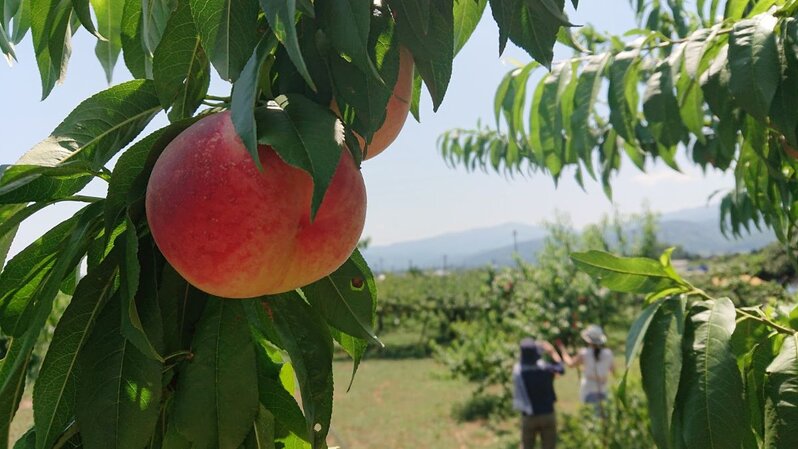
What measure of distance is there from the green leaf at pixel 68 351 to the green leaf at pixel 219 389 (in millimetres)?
75

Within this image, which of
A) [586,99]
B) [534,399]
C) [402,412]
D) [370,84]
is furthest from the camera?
[402,412]

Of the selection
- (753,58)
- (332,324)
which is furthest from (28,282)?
(753,58)

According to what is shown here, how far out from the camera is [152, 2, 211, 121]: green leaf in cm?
49

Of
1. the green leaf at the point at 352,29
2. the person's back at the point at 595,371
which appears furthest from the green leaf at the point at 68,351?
the person's back at the point at 595,371

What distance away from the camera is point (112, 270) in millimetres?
473

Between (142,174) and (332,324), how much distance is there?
0.59 feet

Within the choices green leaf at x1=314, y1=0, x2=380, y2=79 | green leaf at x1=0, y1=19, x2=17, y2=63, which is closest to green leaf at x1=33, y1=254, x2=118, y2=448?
green leaf at x1=314, y1=0, x2=380, y2=79

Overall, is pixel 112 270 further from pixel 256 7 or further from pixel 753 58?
pixel 753 58

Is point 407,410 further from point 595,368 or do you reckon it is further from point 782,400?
point 782,400

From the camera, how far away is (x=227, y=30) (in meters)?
A: 0.43

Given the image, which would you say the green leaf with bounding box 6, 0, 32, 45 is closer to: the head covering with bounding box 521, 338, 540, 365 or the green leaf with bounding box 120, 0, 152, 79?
the green leaf with bounding box 120, 0, 152, 79

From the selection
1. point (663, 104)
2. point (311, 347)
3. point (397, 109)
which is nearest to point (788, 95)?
point (663, 104)

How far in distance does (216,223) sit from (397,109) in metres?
0.20

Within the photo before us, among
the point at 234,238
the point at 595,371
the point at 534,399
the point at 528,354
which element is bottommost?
the point at 534,399
